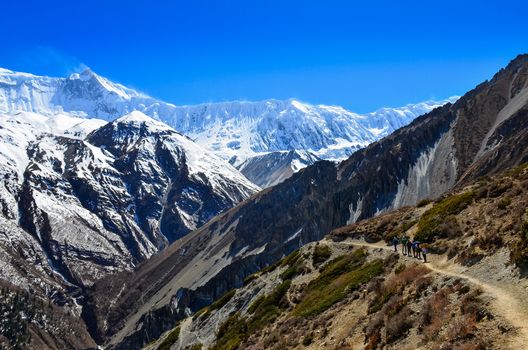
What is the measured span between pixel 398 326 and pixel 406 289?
6147 mm

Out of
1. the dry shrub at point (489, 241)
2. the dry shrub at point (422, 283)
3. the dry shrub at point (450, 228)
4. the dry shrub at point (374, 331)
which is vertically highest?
the dry shrub at point (450, 228)

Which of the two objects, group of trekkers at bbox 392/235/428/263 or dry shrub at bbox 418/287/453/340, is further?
group of trekkers at bbox 392/235/428/263

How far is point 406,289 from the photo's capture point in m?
31.6

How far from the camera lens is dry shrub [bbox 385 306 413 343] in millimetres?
25625

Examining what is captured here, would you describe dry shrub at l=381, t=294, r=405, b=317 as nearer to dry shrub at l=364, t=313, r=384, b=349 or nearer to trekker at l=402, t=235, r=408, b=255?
dry shrub at l=364, t=313, r=384, b=349

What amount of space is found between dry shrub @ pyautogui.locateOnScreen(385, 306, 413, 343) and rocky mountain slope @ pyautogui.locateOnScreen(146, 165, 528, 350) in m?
0.05

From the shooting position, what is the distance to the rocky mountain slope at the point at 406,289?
2350 centimetres

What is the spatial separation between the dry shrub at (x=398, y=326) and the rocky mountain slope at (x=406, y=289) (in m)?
0.05

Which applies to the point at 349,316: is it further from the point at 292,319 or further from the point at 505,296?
the point at 505,296

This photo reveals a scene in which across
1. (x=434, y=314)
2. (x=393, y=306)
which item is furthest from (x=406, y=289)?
(x=434, y=314)

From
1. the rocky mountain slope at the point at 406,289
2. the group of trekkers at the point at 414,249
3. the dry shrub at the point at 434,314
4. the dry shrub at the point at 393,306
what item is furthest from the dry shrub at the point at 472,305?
the group of trekkers at the point at 414,249

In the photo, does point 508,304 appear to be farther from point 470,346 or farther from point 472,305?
point 470,346

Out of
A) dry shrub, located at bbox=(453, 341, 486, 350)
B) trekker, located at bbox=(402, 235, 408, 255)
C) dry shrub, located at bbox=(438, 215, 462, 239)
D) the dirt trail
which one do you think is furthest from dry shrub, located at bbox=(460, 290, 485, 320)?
trekker, located at bbox=(402, 235, 408, 255)

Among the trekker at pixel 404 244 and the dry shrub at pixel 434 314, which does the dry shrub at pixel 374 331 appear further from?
the trekker at pixel 404 244
